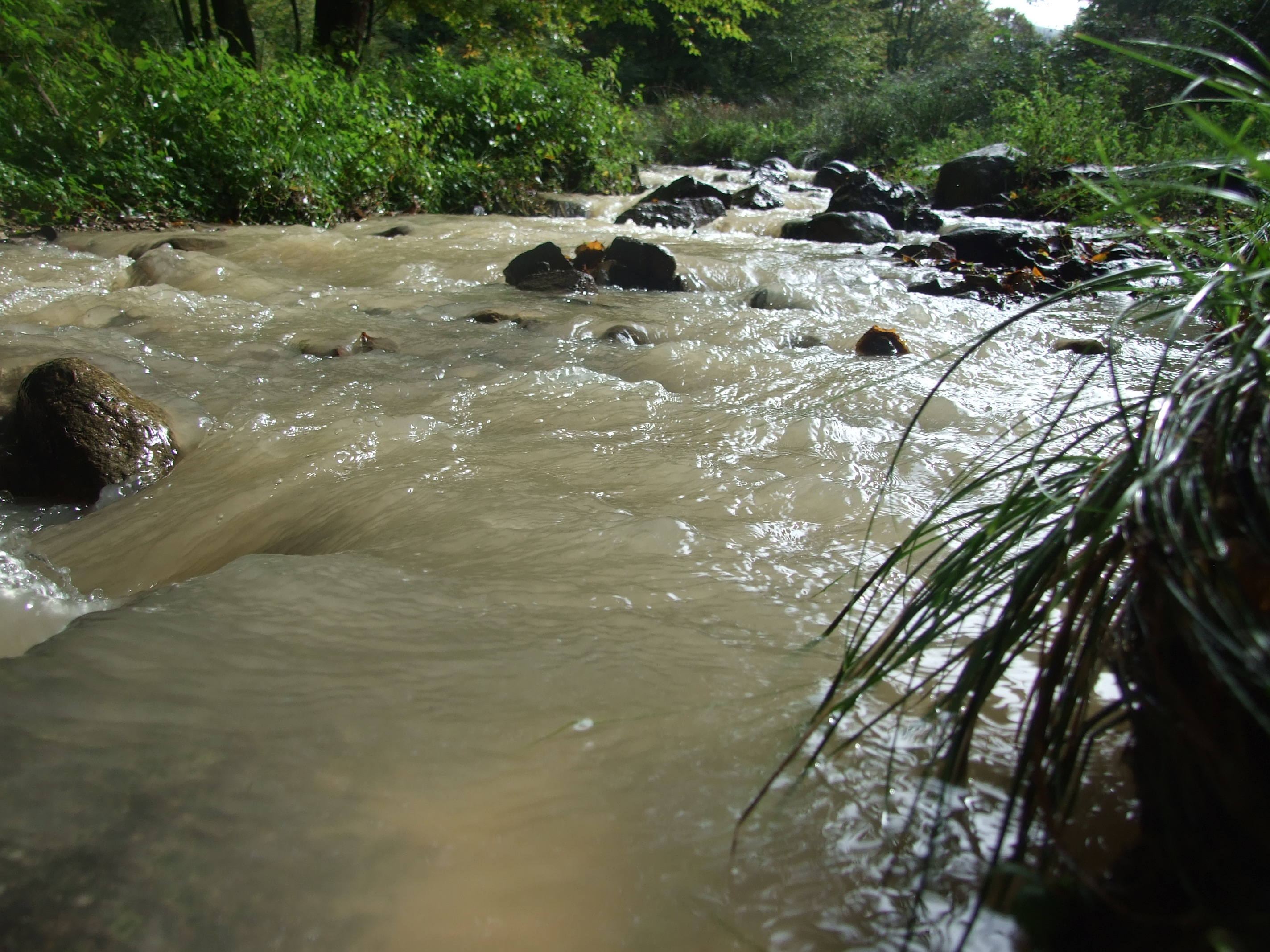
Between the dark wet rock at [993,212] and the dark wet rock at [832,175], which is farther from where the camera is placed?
the dark wet rock at [832,175]

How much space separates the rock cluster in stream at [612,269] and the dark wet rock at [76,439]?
11.3 feet

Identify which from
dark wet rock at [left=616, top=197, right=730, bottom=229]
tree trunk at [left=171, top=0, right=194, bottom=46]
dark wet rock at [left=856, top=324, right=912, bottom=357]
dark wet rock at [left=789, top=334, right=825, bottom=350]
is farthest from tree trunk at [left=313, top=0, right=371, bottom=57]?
dark wet rock at [left=856, top=324, right=912, bottom=357]

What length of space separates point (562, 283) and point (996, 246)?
3.97 meters

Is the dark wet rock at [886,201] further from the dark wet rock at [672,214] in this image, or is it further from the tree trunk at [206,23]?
the tree trunk at [206,23]

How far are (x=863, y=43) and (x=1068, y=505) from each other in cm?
3149

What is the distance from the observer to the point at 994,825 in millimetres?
994

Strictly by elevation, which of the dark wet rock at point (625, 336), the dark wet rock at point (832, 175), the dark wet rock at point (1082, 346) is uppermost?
the dark wet rock at point (832, 175)

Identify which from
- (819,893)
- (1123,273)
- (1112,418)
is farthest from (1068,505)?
(819,893)

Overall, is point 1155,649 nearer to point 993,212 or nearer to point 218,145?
point 218,145

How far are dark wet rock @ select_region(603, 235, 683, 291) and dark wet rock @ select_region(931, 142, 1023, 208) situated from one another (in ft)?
20.8

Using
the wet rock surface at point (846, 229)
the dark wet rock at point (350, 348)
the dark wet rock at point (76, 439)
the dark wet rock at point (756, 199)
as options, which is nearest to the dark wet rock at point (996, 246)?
the wet rock surface at point (846, 229)

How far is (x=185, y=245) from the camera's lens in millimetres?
6523

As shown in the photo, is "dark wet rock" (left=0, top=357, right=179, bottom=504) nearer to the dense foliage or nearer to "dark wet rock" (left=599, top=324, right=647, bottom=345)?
"dark wet rock" (left=599, top=324, right=647, bottom=345)

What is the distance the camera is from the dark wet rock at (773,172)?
13789mm
